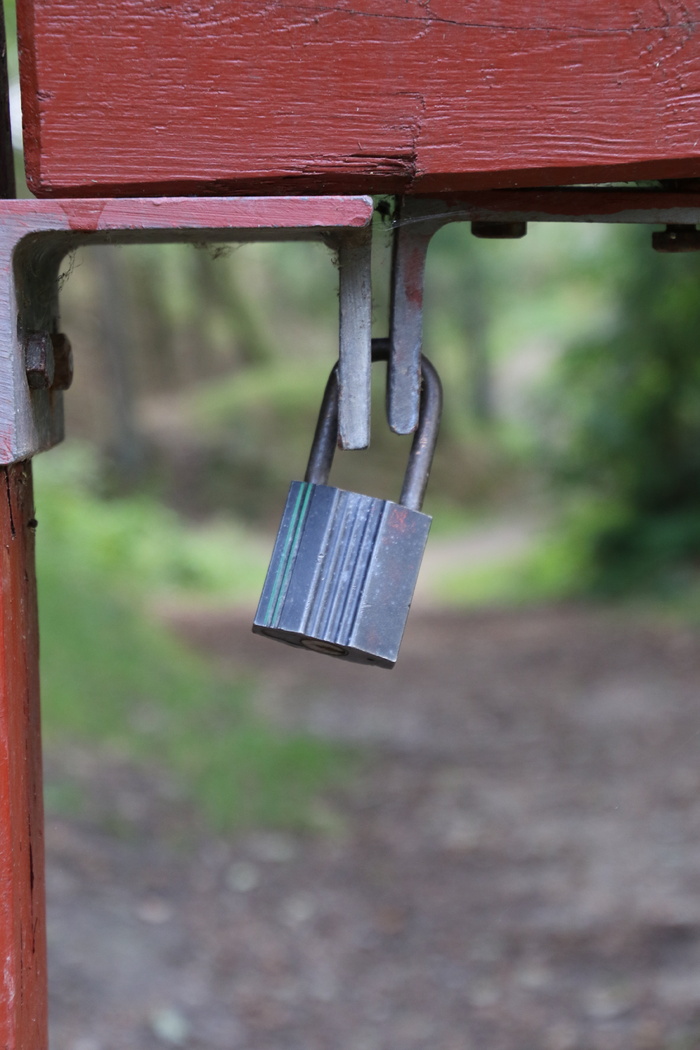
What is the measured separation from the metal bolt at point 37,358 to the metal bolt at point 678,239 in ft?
2.17

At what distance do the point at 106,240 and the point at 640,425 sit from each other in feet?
33.3

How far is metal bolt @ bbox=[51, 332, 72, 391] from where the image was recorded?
1149 millimetres

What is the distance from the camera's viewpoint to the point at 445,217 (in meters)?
1.06

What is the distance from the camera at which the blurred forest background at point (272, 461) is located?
5.95m

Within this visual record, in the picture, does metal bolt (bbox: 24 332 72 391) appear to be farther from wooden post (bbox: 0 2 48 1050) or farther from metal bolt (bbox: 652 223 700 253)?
metal bolt (bbox: 652 223 700 253)

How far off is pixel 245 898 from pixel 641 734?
2.74 metres

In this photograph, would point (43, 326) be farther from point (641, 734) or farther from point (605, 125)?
point (641, 734)

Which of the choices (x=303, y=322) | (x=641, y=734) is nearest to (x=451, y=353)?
(x=303, y=322)

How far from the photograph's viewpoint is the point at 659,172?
99 cm

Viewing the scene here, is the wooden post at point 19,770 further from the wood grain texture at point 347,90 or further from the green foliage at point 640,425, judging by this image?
the green foliage at point 640,425

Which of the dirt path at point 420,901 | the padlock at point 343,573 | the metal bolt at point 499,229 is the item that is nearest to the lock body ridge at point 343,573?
the padlock at point 343,573

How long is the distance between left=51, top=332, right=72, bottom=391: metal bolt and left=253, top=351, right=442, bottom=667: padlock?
1.03ft

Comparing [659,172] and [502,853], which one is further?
[502,853]

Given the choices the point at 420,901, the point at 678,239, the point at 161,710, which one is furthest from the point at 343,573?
the point at 161,710
